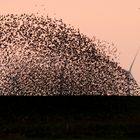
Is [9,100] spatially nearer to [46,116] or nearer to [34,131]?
[46,116]

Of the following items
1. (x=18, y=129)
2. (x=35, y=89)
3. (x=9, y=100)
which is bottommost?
(x=35, y=89)

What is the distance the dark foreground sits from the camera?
135 ft

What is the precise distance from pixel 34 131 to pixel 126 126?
7.18m

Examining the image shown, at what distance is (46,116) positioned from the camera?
5456 cm

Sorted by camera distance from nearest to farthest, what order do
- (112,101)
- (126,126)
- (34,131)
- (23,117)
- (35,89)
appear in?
1. (34,131)
2. (126,126)
3. (23,117)
4. (112,101)
5. (35,89)

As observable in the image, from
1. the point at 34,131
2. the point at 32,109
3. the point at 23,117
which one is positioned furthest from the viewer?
the point at 32,109

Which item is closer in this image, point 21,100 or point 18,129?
point 18,129

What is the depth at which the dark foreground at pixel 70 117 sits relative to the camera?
1623 inches

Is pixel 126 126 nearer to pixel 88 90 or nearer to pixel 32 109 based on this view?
pixel 32 109

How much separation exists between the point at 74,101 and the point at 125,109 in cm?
645

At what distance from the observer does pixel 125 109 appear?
60031mm

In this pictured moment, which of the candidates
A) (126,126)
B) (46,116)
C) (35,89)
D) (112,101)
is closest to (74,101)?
(112,101)

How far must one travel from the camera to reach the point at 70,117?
54.7 metres

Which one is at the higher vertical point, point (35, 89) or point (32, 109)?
point (32, 109)
